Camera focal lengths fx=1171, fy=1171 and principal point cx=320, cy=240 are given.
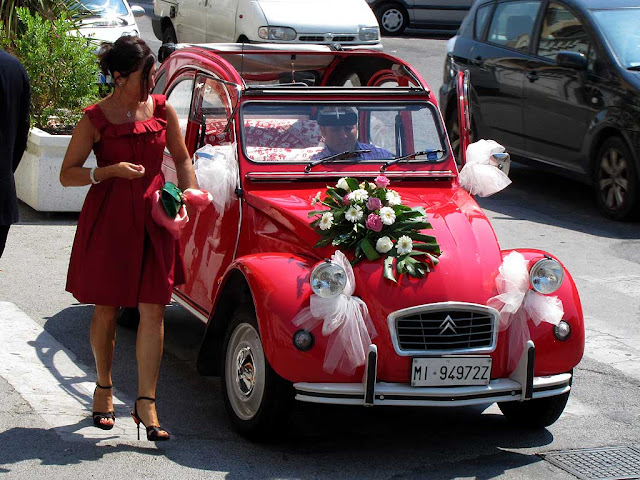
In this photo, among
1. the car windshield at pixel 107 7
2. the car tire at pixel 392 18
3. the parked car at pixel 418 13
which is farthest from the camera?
the car tire at pixel 392 18

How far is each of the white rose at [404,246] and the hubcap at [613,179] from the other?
5.68 m

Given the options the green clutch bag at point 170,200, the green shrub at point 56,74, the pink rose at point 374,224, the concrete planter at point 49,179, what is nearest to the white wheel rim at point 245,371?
the green clutch bag at point 170,200

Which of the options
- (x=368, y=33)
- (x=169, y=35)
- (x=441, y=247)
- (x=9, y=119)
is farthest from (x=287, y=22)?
(x=441, y=247)

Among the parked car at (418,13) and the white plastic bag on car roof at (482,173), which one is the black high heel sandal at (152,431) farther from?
the parked car at (418,13)

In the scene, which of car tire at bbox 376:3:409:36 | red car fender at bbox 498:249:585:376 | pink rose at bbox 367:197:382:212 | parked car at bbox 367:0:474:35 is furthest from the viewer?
car tire at bbox 376:3:409:36

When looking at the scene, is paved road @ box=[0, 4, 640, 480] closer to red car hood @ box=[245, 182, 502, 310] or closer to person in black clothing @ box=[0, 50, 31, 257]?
red car hood @ box=[245, 182, 502, 310]

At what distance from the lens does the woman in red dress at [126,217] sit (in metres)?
5.59

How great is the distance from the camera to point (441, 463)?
5.64 meters

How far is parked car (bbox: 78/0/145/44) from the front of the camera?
15969 mm

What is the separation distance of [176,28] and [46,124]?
24.2 ft

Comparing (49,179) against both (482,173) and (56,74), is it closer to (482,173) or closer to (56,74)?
(56,74)

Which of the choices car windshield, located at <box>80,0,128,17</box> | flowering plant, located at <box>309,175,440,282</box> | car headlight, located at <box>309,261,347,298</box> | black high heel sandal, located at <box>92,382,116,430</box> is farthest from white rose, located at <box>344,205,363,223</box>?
car windshield, located at <box>80,0,128,17</box>

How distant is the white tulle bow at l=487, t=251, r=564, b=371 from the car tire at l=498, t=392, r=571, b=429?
457mm

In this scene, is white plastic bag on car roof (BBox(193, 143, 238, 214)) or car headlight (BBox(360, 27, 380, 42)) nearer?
white plastic bag on car roof (BBox(193, 143, 238, 214))
